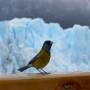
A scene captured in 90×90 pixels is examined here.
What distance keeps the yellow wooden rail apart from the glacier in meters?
1.60

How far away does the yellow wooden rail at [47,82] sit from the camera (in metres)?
0.28

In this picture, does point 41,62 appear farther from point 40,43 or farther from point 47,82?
point 40,43

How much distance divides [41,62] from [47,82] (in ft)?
0.76

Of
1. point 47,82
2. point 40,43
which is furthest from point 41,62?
point 40,43

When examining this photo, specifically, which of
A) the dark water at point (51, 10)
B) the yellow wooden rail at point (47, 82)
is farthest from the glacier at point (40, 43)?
the yellow wooden rail at point (47, 82)

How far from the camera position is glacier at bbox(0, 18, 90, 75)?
198cm

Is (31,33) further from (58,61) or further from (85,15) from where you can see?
(85,15)

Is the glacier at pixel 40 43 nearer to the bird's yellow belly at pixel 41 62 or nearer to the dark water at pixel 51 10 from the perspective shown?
the dark water at pixel 51 10

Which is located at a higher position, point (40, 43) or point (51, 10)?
point (51, 10)

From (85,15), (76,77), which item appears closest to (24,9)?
(85,15)

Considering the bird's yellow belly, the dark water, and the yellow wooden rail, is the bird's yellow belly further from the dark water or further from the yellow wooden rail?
the dark water

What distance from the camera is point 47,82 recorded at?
286 mm

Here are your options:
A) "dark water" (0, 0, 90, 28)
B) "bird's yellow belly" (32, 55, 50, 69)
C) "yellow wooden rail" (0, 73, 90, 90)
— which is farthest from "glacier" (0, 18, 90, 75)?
"yellow wooden rail" (0, 73, 90, 90)

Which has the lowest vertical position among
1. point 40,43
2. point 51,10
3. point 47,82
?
point 47,82
